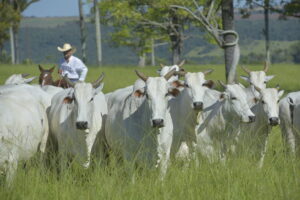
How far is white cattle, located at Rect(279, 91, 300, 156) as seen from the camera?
32.8ft

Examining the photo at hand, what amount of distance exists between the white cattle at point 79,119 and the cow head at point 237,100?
198 centimetres

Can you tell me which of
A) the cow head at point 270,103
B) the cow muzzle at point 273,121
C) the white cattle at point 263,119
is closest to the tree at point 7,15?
the white cattle at point 263,119

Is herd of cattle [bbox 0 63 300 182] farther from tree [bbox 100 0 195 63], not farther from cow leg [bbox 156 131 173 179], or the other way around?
tree [bbox 100 0 195 63]

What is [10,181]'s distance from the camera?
7527 mm

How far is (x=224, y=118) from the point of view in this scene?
10.5 metres

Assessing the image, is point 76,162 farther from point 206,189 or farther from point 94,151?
point 206,189

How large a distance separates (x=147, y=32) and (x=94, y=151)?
1257 inches

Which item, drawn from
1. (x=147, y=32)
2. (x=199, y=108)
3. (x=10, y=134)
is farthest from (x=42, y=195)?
(x=147, y=32)

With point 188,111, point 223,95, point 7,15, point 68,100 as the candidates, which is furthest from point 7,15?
point 68,100

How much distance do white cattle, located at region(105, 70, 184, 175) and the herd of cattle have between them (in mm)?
13

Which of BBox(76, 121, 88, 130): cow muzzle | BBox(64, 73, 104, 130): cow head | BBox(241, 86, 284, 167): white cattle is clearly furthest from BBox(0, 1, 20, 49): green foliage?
BBox(76, 121, 88, 130): cow muzzle

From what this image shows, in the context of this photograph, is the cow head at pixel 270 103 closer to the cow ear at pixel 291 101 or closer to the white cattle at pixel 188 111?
the cow ear at pixel 291 101

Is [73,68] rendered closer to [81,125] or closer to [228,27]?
[81,125]

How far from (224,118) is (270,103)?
804mm
